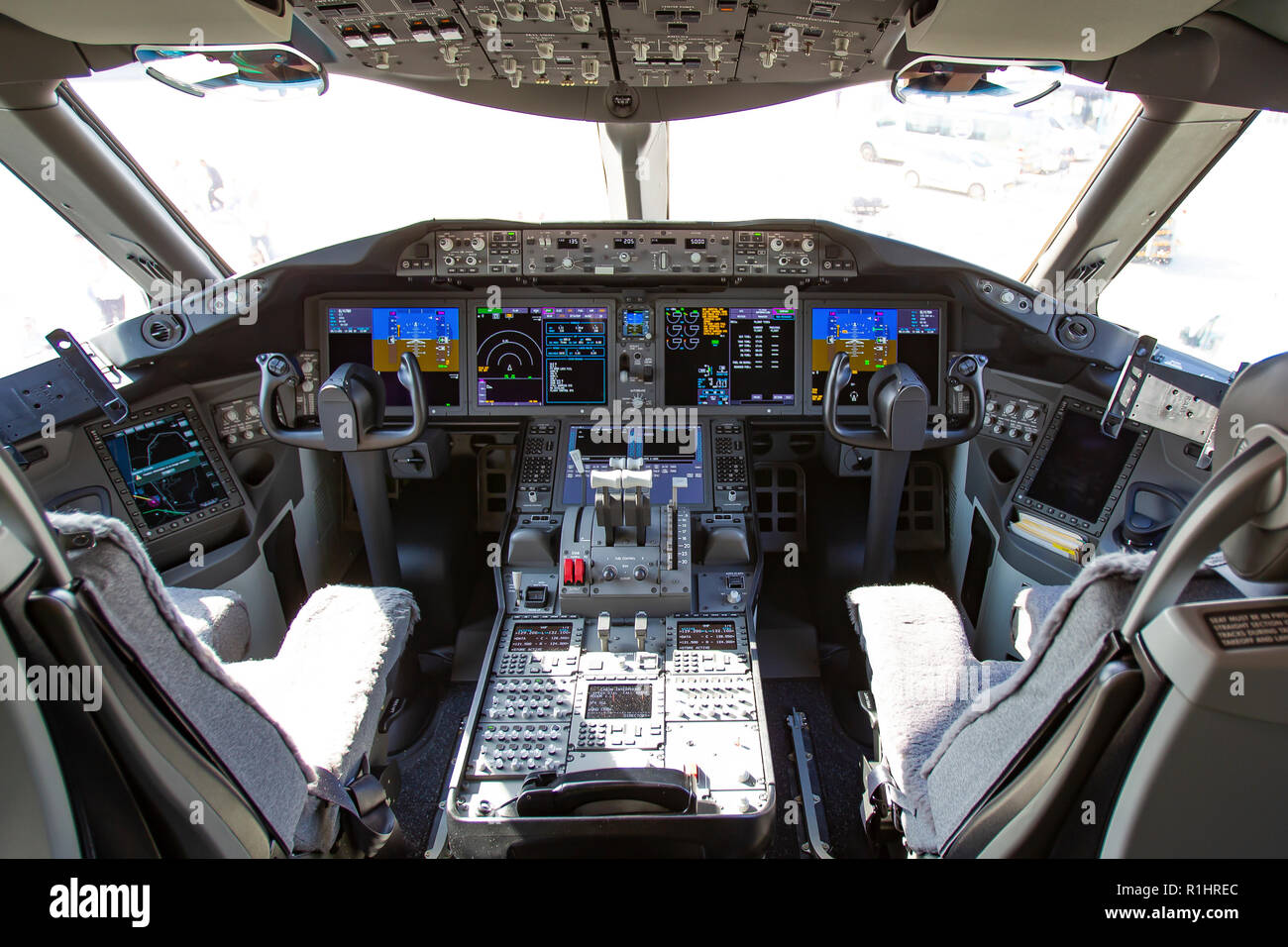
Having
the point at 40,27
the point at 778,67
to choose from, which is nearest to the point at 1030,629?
the point at 778,67

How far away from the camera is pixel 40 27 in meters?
1.59

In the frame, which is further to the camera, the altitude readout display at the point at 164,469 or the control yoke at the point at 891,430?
the altitude readout display at the point at 164,469

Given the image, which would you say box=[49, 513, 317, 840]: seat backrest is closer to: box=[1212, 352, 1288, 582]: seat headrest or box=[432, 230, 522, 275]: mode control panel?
box=[1212, 352, 1288, 582]: seat headrest

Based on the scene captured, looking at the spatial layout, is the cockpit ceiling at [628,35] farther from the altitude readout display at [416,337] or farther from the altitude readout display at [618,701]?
the altitude readout display at [618,701]

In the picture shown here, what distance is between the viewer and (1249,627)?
2.10 ft

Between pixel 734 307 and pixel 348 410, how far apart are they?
1.37 meters

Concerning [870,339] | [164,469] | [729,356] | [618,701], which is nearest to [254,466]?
[164,469]

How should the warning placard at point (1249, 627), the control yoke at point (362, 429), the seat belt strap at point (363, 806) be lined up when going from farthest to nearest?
the control yoke at point (362, 429) < the seat belt strap at point (363, 806) < the warning placard at point (1249, 627)

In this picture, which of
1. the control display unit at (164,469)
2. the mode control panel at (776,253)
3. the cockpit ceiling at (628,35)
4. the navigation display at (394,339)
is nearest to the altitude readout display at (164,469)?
the control display unit at (164,469)

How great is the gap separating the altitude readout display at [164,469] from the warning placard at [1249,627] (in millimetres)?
2517

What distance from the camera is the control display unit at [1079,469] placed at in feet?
7.27

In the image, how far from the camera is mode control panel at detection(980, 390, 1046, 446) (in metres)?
2.48

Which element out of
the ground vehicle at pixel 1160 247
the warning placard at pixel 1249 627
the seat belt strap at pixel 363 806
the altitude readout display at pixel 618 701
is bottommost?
the altitude readout display at pixel 618 701

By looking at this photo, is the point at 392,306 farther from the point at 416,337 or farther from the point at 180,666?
the point at 180,666
